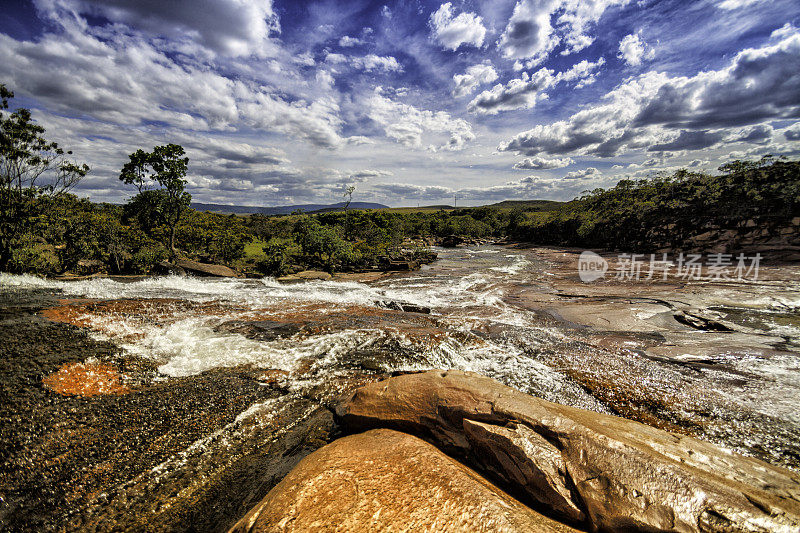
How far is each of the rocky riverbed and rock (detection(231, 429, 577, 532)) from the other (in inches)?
47.6

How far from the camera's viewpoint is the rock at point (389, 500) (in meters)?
2.36

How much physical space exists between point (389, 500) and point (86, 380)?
661cm

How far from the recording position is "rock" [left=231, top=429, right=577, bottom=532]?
7.73 feet

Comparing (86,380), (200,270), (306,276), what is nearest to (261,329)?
(86,380)

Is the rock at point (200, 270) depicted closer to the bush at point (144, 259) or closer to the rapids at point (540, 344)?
the bush at point (144, 259)

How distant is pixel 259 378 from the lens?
19.6ft

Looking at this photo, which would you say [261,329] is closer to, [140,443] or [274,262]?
[140,443]

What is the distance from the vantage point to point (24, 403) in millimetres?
4445

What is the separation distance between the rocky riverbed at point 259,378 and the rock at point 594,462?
5.47 ft

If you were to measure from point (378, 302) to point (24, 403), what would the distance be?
11.0m

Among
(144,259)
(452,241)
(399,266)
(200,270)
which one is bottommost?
(399,266)

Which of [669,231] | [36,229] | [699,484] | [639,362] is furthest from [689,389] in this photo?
[669,231]

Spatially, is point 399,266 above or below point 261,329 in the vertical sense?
below

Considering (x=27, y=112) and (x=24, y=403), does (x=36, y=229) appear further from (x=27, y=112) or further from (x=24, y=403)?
(x=24, y=403)
